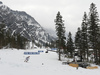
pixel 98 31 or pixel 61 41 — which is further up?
pixel 98 31

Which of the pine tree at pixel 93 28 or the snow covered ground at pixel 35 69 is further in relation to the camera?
the pine tree at pixel 93 28

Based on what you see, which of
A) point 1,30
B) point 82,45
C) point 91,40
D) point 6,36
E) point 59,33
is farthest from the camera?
point 6,36

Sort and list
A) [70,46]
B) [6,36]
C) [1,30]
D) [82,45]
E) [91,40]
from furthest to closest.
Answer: [6,36], [1,30], [70,46], [82,45], [91,40]

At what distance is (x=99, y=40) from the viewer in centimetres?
2953

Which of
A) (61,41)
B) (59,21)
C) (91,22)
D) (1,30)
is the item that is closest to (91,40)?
(91,22)

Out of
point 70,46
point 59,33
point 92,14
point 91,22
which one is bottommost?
point 70,46

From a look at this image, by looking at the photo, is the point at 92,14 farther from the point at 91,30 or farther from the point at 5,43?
the point at 5,43

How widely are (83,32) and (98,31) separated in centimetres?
620

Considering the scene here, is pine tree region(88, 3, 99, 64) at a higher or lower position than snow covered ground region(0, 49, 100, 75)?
higher

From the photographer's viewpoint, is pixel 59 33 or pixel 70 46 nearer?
pixel 59 33

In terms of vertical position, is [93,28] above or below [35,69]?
above

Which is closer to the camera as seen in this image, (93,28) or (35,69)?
(35,69)

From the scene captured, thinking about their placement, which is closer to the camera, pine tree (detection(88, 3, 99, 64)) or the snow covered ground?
the snow covered ground

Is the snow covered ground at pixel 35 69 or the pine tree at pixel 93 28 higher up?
the pine tree at pixel 93 28
